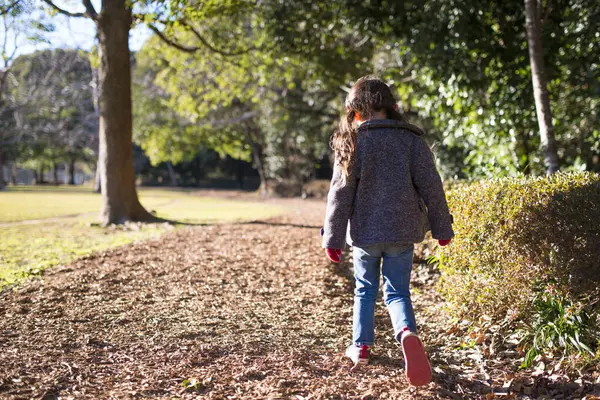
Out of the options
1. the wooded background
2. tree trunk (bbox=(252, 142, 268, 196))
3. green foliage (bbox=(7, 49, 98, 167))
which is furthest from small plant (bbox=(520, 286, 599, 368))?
green foliage (bbox=(7, 49, 98, 167))

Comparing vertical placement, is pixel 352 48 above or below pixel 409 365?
above

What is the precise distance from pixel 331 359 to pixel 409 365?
694 mm

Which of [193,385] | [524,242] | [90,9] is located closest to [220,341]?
[193,385]

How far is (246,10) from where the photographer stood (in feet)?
40.4

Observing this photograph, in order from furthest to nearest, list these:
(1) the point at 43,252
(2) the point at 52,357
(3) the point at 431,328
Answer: (1) the point at 43,252
(3) the point at 431,328
(2) the point at 52,357

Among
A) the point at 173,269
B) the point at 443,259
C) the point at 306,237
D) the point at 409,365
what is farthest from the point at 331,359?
the point at 306,237

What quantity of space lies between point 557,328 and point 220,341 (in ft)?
7.16

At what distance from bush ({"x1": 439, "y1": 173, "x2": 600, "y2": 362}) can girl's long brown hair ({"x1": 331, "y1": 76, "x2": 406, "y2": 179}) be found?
1.01 meters

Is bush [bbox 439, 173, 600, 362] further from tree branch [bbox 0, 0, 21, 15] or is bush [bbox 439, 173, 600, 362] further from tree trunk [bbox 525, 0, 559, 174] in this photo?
tree branch [bbox 0, 0, 21, 15]

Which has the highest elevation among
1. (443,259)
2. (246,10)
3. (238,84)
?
(246,10)

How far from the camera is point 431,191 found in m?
3.21

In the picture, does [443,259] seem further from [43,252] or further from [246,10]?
[246,10]

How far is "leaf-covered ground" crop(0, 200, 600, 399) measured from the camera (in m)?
2.92

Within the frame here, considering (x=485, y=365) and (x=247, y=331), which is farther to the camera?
(x=247, y=331)
